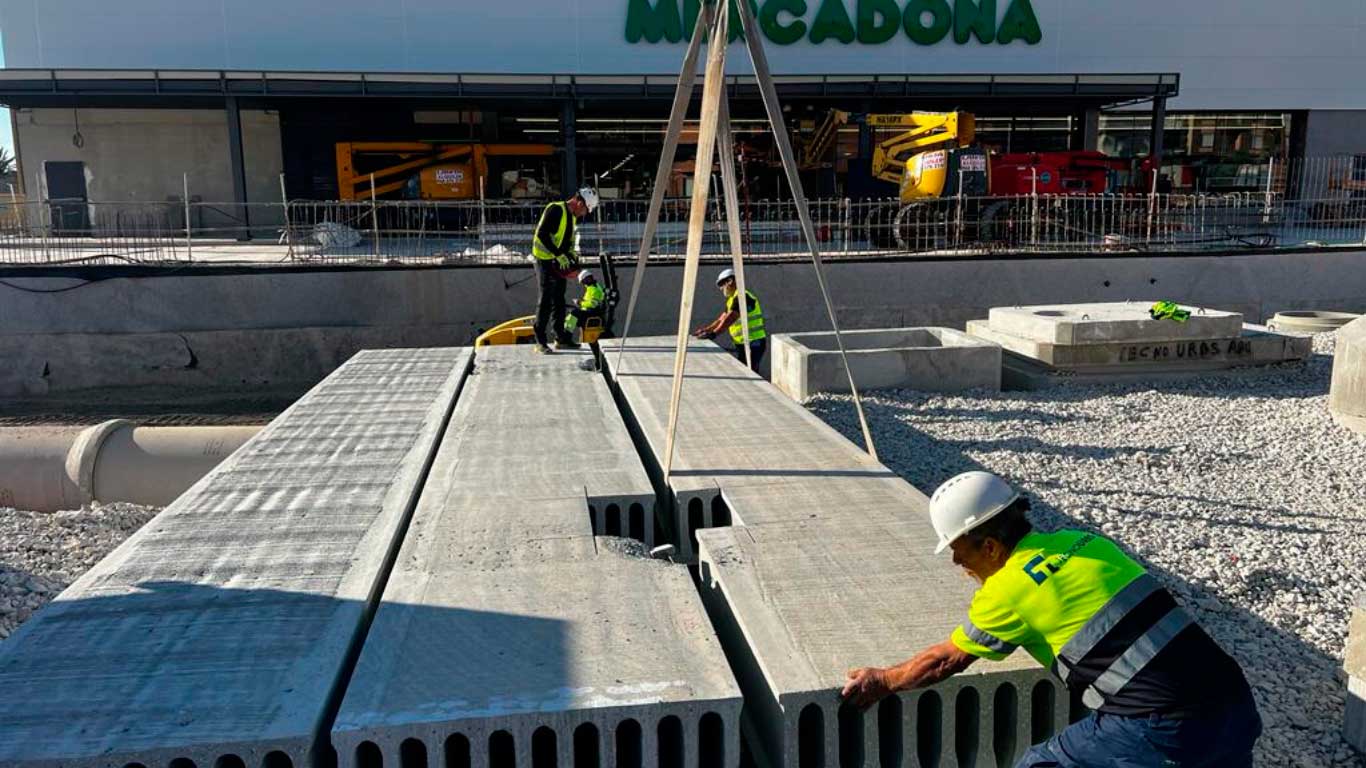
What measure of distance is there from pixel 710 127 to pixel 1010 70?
2550 centimetres

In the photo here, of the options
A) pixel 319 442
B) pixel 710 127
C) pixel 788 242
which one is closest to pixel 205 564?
pixel 319 442

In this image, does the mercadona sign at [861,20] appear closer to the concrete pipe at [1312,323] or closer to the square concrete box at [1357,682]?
the concrete pipe at [1312,323]

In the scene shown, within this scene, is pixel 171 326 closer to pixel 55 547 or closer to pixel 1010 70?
pixel 55 547

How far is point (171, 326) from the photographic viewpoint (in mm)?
14445

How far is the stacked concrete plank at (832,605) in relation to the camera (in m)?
3.16

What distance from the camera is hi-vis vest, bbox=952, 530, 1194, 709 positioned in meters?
2.60

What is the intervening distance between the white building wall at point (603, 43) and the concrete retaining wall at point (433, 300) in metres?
13.3

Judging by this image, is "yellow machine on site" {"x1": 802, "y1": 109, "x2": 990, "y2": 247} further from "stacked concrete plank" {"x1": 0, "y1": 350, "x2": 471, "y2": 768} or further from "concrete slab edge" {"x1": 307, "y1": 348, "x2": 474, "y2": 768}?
"stacked concrete plank" {"x1": 0, "y1": 350, "x2": 471, "y2": 768}

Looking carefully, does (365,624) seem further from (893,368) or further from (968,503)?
(893,368)

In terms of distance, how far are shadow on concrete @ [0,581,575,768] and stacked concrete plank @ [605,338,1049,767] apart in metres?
0.73

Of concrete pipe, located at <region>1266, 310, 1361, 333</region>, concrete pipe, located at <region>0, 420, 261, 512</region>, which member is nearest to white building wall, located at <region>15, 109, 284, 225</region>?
concrete pipe, located at <region>0, 420, 261, 512</region>

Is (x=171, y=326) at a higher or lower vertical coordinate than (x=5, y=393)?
higher

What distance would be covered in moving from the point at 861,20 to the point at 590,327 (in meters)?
19.4

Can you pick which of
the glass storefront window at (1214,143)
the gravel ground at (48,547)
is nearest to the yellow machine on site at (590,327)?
the gravel ground at (48,547)
